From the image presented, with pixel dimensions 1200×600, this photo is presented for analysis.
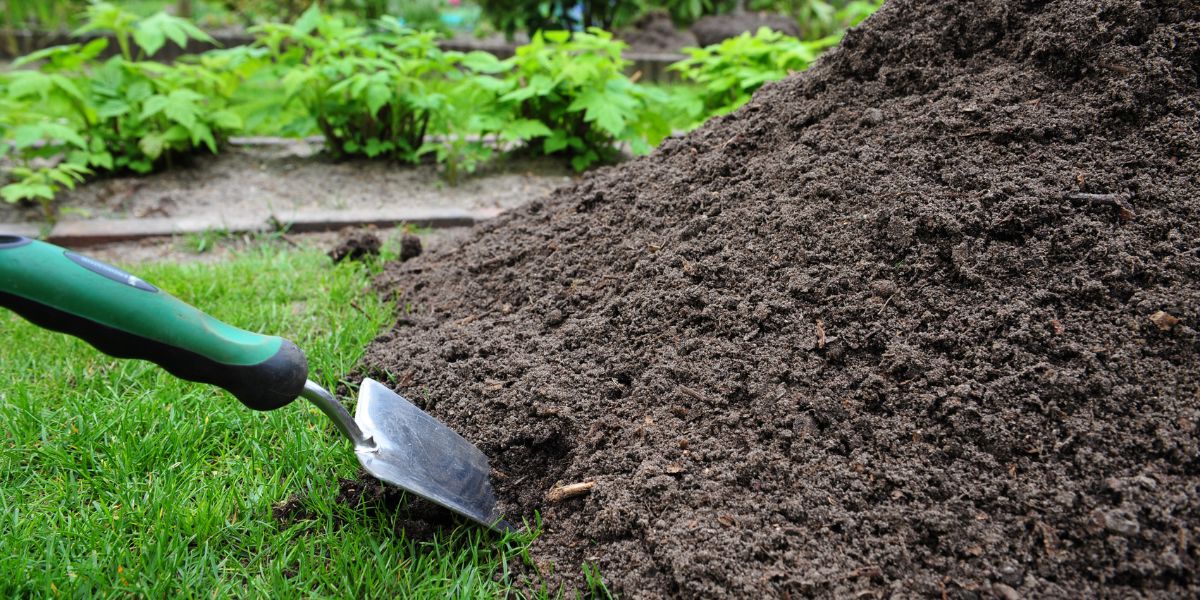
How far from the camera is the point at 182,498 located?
164 centimetres

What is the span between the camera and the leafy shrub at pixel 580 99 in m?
3.83

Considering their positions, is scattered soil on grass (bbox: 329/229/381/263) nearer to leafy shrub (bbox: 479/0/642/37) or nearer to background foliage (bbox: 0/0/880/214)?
background foliage (bbox: 0/0/880/214)

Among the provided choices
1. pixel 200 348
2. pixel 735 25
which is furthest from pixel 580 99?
pixel 735 25

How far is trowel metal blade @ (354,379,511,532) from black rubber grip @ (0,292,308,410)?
0.21 meters

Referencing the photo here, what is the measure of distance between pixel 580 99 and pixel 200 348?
283 cm

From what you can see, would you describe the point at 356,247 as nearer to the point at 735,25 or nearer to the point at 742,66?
the point at 742,66

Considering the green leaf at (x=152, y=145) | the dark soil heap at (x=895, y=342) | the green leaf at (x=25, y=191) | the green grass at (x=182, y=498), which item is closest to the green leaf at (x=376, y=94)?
the green leaf at (x=152, y=145)

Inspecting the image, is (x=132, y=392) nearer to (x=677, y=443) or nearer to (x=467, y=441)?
(x=467, y=441)

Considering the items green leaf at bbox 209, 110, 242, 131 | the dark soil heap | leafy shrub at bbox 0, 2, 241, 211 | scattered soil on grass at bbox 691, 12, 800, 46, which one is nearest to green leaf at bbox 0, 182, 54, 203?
leafy shrub at bbox 0, 2, 241, 211

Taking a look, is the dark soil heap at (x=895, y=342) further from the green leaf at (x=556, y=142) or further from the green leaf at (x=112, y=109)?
the green leaf at (x=112, y=109)

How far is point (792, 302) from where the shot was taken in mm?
1695

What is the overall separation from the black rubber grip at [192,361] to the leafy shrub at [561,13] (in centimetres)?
622

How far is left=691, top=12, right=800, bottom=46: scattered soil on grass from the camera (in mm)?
8250

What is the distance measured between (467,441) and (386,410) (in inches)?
7.3
